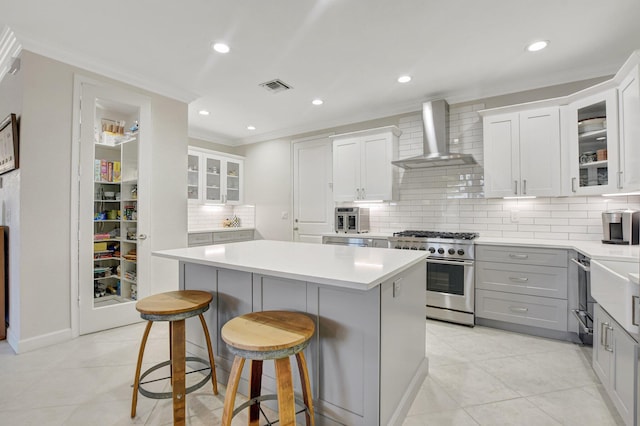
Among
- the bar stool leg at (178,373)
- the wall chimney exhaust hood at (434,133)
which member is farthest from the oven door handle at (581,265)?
the bar stool leg at (178,373)

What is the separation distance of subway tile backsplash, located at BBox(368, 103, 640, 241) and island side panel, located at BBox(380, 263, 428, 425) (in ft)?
6.45

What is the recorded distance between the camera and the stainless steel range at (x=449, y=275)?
3246 mm

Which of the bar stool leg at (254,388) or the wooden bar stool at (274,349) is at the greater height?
the wooden bar stool at (274,349)

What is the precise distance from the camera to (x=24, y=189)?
2600mm

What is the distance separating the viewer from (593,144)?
2908mm

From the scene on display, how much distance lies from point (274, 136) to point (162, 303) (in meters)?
4.22

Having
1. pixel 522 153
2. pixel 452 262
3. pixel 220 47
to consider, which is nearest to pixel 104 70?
pixel 220 47

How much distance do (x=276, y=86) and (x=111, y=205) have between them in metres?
2.22

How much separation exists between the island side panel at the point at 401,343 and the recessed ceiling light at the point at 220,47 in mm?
2463

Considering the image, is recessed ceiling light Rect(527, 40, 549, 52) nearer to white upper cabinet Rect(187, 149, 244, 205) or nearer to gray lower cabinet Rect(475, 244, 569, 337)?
gray lower cabinet Rect(475, 244, 569, 337)

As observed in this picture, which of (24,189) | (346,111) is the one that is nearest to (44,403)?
(24,189)

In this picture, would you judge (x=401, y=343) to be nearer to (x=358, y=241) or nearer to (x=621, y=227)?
(x=358, y=241)

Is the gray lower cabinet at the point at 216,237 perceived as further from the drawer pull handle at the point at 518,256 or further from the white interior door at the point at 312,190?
the drawer pull handle at the point at 518,256

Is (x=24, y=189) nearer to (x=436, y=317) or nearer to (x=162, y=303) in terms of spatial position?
(x=162, y=303)
